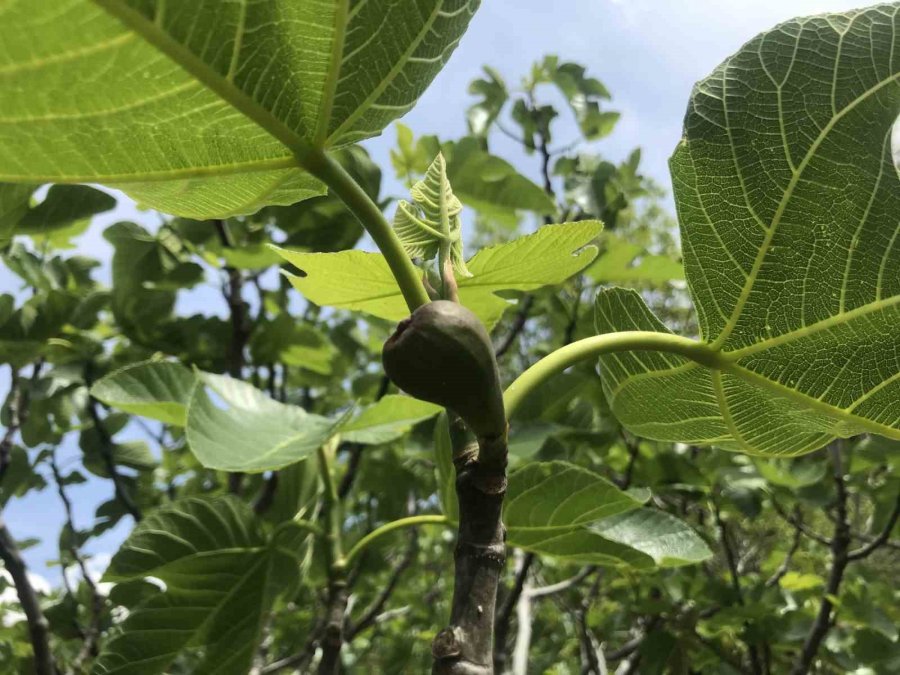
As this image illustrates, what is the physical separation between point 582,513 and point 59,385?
53.0 inches

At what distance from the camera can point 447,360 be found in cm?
42

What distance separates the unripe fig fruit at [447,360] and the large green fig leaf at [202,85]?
6.9 inches

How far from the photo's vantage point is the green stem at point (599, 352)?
0.53m

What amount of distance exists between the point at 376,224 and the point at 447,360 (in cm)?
14

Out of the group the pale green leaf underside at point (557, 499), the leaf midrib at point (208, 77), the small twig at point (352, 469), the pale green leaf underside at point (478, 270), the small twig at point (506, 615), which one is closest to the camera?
the leaf midrib at point (208, 77)

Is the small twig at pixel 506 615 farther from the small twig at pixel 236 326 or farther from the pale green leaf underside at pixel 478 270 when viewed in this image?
the pale green leaf underside at pixel 478 270

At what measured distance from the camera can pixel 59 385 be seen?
5.64 ft

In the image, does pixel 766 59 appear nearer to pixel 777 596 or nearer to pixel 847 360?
pixel 847 360

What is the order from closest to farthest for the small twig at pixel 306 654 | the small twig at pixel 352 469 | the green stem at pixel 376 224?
the green stem at pixel 376 224 → the small twig at pixel 352 469 → the small twig at pixel 306 654

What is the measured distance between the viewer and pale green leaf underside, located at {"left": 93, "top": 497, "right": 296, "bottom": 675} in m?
1.04

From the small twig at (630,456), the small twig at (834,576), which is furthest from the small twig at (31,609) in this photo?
the small twig at (834,576)

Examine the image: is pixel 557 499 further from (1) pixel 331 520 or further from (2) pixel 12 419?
(2) pixel 12 419

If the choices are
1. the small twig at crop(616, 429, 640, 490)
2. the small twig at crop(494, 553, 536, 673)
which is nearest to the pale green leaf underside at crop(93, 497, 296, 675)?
the small twig at crop(494, 553, 536, 673)

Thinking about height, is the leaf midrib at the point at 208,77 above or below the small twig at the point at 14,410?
above
